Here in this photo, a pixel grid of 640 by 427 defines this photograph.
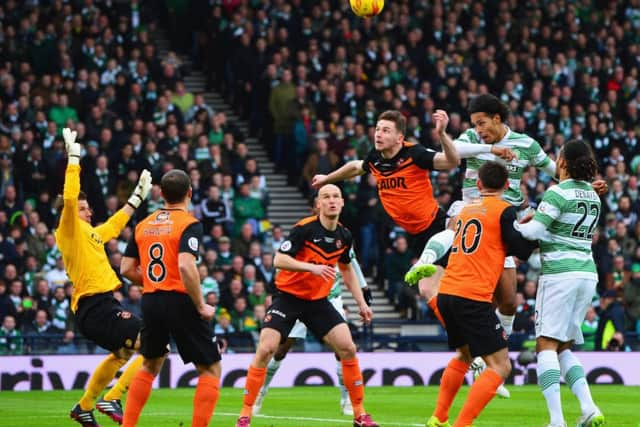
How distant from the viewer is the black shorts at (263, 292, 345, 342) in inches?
517

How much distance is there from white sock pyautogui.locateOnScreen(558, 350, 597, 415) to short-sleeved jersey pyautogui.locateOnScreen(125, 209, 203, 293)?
3524mm

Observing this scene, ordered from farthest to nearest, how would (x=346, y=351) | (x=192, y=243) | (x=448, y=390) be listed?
(x=346, y=351), (x=448, y=390), (x=192, y=243)

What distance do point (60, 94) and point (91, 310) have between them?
42.3 ft

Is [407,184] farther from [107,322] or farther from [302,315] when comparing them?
[107,322]

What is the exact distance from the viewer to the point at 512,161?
1349cm

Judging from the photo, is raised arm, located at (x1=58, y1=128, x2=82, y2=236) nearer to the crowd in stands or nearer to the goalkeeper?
the goalkeeper

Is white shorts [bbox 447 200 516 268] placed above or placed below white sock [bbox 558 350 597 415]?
above

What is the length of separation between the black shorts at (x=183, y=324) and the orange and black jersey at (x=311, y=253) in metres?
1.91

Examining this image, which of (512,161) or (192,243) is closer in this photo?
(192,243)

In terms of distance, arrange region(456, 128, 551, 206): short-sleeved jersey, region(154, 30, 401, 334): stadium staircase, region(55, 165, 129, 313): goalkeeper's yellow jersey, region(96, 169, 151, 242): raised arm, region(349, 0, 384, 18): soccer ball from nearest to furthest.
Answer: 1. region(55, 165, 129, 313): goalkeeper's yellow jersey
2. region(456, 128, 551, 206): short-sleeved jersey
3. region(96, 169, 151, 242): raised arm
4. region(349, 0, 384, 18): soccer ball
5. region(154, 30, 401, 334): stadium staircase

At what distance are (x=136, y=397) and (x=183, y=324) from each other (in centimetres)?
78

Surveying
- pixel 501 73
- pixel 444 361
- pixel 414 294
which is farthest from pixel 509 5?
pixel 444 361

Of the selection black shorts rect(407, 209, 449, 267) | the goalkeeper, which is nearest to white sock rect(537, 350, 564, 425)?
black shorts rect(407, 209, 449, 267)

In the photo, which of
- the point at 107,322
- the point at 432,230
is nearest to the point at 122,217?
the point at 107,322
